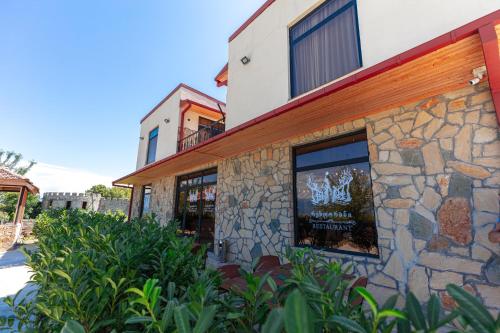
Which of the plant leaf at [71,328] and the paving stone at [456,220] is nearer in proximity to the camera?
the plant leaf at [71,328]

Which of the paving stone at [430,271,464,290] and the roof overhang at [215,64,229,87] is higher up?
the roof overhang at [215,64,229,87]

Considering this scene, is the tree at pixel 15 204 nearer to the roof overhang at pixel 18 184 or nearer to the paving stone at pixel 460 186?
the roof overhang at pixel 18 184

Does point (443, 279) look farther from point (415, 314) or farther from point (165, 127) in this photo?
point (165, 127)

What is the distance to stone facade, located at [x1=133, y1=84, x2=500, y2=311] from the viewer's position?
3.02 metres

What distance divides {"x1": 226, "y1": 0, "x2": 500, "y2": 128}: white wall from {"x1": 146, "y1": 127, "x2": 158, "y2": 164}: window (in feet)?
22.0

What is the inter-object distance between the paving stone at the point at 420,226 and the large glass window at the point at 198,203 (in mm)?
5689

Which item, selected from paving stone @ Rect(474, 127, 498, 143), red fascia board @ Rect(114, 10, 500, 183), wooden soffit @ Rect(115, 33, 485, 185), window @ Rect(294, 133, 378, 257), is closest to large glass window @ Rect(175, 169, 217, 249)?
wooden soffit @ Rect(115, 33, 485, 185)

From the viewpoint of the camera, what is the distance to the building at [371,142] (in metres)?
3.02

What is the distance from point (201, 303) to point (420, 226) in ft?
12.2

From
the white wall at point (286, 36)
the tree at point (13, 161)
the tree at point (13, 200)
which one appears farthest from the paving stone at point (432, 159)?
the tree at point (13, 161)

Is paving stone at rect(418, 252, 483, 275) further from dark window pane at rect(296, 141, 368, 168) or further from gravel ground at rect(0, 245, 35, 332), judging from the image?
gravel ground at rect(0, 245, 35, 332)

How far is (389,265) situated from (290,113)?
9.86 ft

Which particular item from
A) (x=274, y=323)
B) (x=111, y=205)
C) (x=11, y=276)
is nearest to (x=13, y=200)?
(x=111, y=205)

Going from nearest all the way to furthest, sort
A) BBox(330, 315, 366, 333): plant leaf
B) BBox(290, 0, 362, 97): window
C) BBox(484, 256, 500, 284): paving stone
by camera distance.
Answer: BBox(330, 315, 366, 333): plant leaf < BBox(484, 256, 500, 284): paving stone < BBox(290, 0, 362, 97): window
